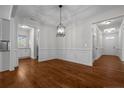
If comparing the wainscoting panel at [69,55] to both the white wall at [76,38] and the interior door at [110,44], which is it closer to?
the white wall at [76,38]

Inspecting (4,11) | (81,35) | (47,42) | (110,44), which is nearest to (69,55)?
(81,35)

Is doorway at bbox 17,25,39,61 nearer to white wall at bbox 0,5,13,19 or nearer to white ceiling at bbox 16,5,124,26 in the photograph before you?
white ceiling at bbox 16,5,124,26

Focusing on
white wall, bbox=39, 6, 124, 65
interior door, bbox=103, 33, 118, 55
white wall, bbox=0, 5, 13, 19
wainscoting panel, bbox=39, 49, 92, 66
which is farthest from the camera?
interior door, bbox=103, 33, 118, 55

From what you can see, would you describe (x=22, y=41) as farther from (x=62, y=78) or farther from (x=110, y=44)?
(x=110, y=44)

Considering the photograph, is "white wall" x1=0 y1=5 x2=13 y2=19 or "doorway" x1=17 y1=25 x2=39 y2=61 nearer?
"white wall" x1=0 y1=5 x2=13 y2=19

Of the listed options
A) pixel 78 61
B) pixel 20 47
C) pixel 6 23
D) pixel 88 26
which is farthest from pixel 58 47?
pixel 6 23

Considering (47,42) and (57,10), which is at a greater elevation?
(57,10)

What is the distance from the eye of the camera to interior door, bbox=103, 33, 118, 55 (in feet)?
28.9

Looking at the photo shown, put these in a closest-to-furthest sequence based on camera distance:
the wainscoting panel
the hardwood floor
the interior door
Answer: the hardwood floor, the wainscoting panel, the interior door

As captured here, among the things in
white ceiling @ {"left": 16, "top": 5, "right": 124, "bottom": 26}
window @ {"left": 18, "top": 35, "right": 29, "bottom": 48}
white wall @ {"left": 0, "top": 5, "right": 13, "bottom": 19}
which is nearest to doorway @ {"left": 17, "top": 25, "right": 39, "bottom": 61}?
window @ {"left": 18, "top": 35, "right": 29, "bottom": 48}

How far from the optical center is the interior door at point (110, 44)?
8.81 metres

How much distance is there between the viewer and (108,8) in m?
3.04

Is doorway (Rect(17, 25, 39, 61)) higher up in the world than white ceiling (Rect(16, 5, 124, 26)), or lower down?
lower down

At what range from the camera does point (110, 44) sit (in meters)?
9.28
